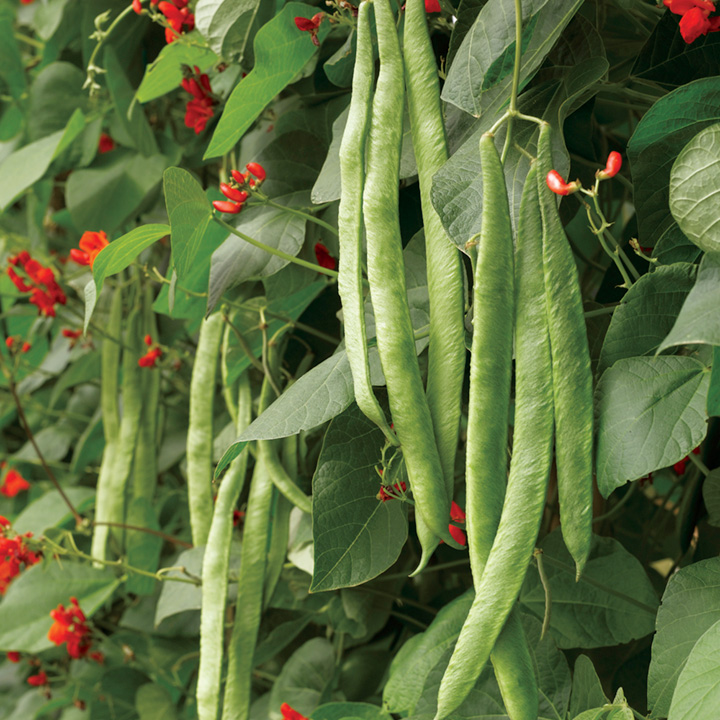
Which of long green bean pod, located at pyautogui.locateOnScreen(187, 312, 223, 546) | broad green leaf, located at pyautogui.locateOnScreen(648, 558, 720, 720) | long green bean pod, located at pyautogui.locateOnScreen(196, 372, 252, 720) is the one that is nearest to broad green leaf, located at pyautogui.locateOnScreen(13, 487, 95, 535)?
long green bean pod, located at pyautogui.locateOnScreen(187, 312, 223, 546)

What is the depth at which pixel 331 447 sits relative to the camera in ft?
2.23

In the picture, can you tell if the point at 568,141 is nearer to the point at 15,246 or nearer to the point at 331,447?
the point at 331,447

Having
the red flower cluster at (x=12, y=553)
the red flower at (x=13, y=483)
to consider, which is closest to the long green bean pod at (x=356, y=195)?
the red flower cluster at (x=12, y=553)

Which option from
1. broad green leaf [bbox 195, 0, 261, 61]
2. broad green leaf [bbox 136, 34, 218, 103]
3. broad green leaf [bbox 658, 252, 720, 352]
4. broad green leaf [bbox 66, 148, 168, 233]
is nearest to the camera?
broad green leaf [bbox 658, 252, 720, 352]

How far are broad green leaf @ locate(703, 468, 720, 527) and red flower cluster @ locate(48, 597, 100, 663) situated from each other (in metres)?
0.94

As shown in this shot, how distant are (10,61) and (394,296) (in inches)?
50.4

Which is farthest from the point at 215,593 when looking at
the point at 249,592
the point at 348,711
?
the point at 348,711

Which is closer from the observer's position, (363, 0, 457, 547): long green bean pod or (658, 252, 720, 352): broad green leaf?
(658, 252, 720, 352): broad green leaf

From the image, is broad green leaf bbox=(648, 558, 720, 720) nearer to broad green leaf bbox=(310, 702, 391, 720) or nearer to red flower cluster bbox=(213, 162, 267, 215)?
broad green leaf bbox=(310, 702, 391, 720)

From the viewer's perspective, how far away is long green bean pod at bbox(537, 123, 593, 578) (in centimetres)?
50

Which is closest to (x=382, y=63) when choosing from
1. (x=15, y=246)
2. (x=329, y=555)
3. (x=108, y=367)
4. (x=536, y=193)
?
(x=536, y=193)

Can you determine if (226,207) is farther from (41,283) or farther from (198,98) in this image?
(41,283)

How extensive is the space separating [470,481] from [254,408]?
0.51m

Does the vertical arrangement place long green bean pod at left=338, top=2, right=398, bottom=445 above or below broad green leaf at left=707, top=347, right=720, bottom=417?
above
